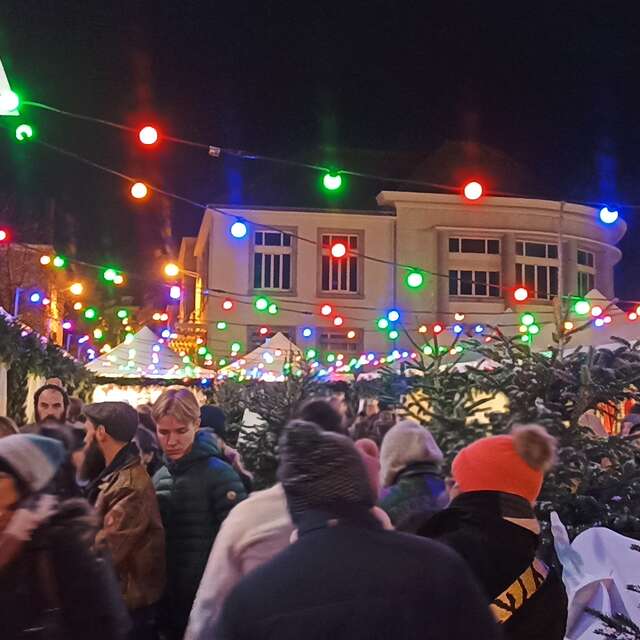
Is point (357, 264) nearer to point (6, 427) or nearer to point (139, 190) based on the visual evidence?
point (139, 190)

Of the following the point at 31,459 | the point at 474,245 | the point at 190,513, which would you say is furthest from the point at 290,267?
the point at 31,459

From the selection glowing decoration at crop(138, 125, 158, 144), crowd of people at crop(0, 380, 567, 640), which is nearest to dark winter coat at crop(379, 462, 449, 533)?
crowd of people at crop(0, 380, 567, 640)

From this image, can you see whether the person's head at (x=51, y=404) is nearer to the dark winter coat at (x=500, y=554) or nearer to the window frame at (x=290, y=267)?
the dark winter coat at (x=500, y=554)

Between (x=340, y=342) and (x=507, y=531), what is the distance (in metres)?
30.4

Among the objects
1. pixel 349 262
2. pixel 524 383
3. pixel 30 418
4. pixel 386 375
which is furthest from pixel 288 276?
pixel 524 383

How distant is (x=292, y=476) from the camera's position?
2209 millimetres

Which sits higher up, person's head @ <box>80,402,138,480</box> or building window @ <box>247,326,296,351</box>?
building window @ <box>247,326,296,351</box>

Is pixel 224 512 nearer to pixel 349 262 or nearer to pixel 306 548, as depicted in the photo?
pixel 306 548

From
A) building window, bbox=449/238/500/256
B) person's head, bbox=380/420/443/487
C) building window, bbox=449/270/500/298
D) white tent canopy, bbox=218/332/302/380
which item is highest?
building window, bbox=449/238/500/256

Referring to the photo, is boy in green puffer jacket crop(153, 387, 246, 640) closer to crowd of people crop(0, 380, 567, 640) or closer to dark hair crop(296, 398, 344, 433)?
crowd of people crop(0, 380, 567, 640)

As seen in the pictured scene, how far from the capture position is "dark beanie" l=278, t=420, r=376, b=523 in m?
2.11

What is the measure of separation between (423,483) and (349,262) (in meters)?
29.4

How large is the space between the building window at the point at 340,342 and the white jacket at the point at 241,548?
29960 mm

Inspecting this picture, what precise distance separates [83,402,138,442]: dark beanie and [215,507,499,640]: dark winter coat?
108 inches
